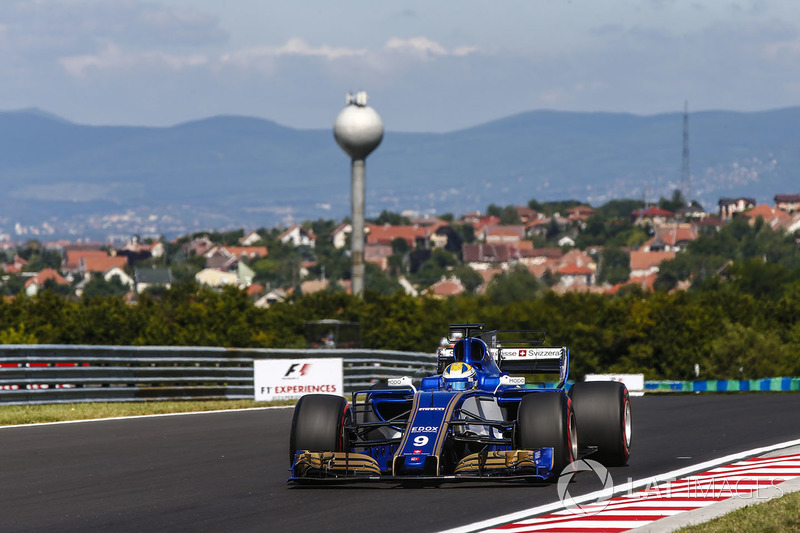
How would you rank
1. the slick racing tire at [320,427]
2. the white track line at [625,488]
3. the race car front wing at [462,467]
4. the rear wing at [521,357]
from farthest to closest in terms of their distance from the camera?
the rear wing at [521,357] → the slick racing tire at [320,427] → the race car front wing at [462,467] → the white track line at [625,488]

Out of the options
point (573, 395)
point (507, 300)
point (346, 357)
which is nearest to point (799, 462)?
point (573, 395)

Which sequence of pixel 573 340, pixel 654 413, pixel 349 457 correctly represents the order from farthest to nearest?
pixel 573 340 < pixel 654 413 < pixel 349 457

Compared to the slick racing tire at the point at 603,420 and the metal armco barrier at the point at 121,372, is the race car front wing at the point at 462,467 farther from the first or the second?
the metal armco barrier at the point at 121,372

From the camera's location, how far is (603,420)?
494 inches

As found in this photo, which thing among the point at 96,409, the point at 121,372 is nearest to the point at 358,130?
the point at 121,372

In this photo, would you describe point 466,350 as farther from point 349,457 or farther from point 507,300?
point 507,300

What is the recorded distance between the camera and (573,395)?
12820mm

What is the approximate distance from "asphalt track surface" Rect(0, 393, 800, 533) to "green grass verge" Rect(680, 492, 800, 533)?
1.61 m

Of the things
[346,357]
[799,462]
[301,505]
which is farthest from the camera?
[346,357]

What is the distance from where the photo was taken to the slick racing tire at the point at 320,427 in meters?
11.5

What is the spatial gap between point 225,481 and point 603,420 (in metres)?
3.81

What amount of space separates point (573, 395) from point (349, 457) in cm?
282

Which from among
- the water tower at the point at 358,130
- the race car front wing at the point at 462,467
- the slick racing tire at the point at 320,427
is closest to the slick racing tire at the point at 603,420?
the race car front wing at the point at 462,467

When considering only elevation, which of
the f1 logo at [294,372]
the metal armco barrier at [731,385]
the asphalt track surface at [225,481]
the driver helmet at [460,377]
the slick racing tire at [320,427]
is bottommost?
the metal armco barrier at [731,385]
